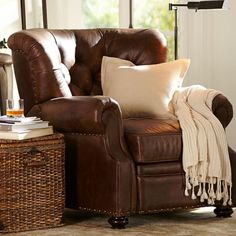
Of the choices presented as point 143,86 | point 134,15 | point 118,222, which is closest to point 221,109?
point 143,86

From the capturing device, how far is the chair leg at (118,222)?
321 centimetres

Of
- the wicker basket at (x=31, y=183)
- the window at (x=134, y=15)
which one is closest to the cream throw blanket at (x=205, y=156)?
the wicker basket at (x=31, y=183)

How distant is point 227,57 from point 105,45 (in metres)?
1.35

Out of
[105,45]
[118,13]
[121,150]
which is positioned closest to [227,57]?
[118,13]

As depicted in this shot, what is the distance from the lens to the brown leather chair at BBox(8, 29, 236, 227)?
3.21 meters

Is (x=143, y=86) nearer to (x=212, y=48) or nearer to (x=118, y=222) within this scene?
(x=118, y=222)

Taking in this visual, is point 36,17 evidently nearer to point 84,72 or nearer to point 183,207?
point 84,72

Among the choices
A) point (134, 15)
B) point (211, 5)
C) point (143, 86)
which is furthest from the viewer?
point (134, 15)

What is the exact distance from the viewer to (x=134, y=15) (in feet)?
17.2

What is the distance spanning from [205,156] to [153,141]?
30cm

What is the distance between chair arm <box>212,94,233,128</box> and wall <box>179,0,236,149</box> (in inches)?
57.6

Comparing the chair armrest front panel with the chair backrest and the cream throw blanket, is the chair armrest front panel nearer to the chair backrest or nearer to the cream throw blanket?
the chair backrest

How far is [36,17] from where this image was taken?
517 cm

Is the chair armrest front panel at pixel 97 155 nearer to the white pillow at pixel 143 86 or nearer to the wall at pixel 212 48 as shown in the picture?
the white pillow at pixel 143 86
